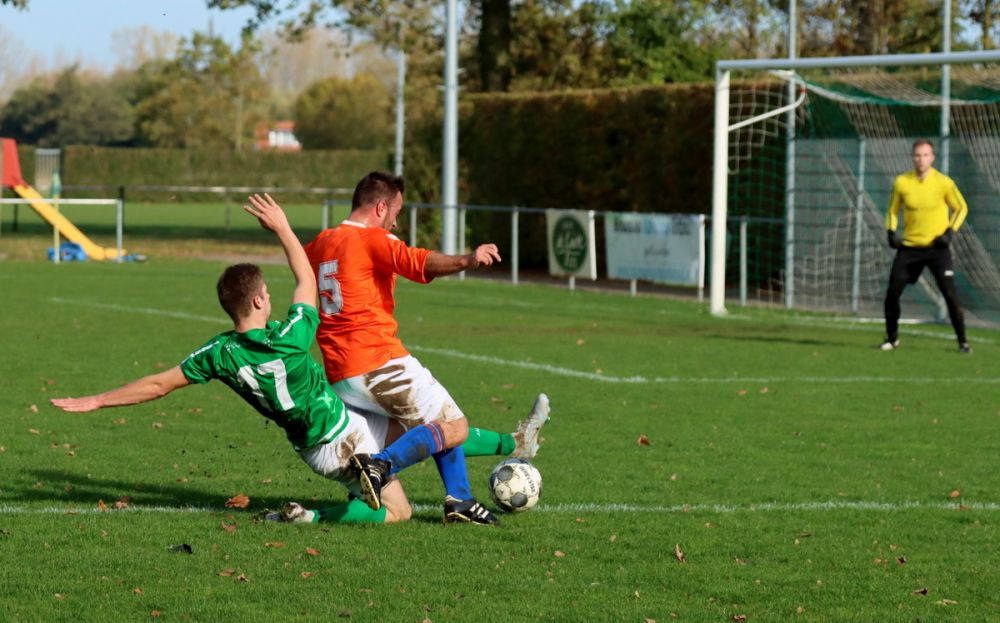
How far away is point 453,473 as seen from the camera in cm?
741

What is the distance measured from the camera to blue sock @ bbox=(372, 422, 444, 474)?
7.10 m

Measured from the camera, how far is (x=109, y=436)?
391 inches

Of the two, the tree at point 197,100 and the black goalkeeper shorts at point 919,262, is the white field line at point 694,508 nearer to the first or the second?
the black goalkeeper shorts at point 919,262

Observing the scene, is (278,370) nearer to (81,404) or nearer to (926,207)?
(81,404)

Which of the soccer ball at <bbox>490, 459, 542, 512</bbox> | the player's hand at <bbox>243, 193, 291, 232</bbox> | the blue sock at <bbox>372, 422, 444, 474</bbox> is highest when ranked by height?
the player's hand at <bbox>243, 193, 291, 232</bbox>

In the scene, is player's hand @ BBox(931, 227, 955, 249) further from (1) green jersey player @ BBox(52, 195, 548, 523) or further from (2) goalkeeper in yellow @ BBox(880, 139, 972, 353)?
(1) green jersey player @ BBox(52, 195, 548, 523)

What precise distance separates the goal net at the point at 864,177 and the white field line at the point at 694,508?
11352mm

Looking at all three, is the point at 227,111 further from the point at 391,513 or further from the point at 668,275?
the point at 391,513

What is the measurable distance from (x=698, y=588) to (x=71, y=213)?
51251 mm

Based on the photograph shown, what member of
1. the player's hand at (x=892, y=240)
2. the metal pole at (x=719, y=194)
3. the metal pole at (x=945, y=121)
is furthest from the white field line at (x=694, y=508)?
the metal pole at (x=945, y=121)

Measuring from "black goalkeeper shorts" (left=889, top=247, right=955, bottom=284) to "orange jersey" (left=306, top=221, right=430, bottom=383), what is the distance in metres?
8.88

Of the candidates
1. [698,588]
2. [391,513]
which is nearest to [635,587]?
[698,588]

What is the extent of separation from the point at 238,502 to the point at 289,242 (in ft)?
5.37

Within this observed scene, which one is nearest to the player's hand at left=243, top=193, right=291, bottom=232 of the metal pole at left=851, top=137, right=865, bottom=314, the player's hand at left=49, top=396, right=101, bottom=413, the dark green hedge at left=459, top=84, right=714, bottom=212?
the player's hand at left=49, top=396, right=101, bottom=413
